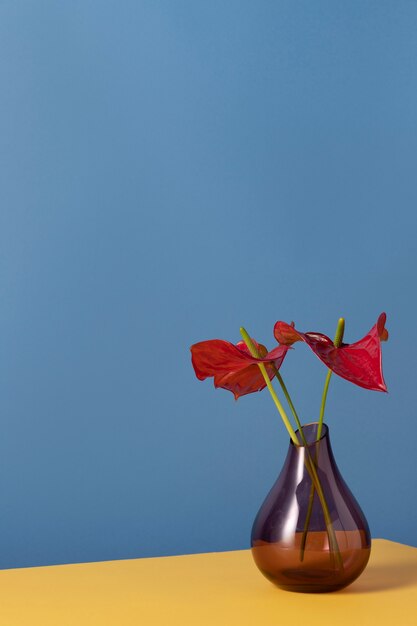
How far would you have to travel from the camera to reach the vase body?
0.93m

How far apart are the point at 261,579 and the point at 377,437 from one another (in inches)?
39.1

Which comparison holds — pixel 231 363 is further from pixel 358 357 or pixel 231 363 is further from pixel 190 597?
pixel 190 597

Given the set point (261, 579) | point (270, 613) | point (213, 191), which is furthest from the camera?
point (213, 191)

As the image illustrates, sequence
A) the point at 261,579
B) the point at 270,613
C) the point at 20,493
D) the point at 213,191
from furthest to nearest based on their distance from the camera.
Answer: the point at 213,191
the point at 20,493
the point at 261,579
the point at 270,613

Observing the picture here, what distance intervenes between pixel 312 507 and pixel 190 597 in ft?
0.55

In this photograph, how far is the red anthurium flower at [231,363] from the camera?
0.97 m

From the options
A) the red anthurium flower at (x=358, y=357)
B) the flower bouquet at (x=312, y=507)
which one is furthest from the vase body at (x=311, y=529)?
the red anthurium flower at (x=358, y=357)

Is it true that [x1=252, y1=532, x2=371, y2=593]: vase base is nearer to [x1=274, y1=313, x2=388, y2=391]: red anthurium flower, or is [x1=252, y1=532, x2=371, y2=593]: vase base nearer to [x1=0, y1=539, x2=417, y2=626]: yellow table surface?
[x1=0, y1=539, x2=417, y2=626]: yellow table surface

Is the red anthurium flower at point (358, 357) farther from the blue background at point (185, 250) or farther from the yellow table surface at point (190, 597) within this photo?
the blue background at point (185, 250)

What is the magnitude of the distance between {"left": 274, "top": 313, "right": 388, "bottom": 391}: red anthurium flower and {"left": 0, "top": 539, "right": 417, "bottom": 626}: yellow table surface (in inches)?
9.2

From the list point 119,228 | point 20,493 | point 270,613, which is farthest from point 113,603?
point 119,228

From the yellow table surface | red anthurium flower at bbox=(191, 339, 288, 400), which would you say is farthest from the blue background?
red anthurium flower at bbox=(191, 339, 288, 400)

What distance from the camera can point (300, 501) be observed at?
94cm

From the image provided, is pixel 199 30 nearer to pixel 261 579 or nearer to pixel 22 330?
pixel 22 330
